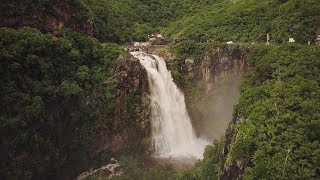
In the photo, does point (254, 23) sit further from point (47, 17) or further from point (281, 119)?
point (281, 119)

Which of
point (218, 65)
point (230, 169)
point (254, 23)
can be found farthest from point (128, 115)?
point (254, 23)

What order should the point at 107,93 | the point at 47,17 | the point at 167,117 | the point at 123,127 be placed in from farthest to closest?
the point at 167,117, the point at 47,17, the point at 123,127, the point at 107,93

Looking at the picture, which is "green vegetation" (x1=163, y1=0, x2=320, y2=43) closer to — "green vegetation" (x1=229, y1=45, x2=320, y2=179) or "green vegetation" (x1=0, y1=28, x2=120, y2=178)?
"green vegetation" (x1=229, y1=45, x2=320, y2=179)

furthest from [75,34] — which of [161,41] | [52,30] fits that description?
[161,41]

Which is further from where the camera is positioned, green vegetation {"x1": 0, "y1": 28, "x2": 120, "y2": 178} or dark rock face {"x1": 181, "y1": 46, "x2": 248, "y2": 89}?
dark rock face {"x1": 181, "y1": 46, "x2": 248, "y2": 89}

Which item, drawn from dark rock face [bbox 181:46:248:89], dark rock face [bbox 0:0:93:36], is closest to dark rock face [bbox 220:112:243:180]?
dark rock face [bbox 181:46:248:89]

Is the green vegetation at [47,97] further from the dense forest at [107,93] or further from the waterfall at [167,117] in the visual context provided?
the waterfall at [167,117]
